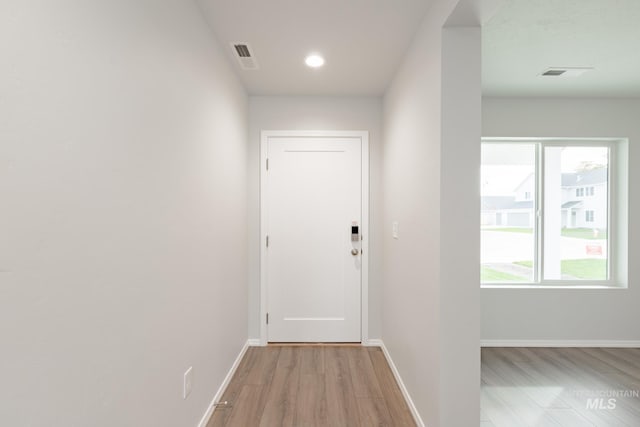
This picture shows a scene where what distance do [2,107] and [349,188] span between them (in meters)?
2.75

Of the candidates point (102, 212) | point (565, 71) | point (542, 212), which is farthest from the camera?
point (542, 212)

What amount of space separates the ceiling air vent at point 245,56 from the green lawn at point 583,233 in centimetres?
346

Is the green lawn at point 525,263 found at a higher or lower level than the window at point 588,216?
lower

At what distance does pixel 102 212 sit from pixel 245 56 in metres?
1.85

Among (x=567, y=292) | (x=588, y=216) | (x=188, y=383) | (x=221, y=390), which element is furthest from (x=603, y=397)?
(x=188, y=383)

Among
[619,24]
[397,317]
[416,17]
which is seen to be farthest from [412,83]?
[397,317]

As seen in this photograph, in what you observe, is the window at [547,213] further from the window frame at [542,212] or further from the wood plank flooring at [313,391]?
the wood plank flooring at [313,391]

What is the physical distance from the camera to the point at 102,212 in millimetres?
1066

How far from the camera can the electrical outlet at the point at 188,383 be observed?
1.72 m

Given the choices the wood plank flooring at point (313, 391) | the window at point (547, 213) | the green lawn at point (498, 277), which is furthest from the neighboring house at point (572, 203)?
the wood plank flooring at point (313, 391)

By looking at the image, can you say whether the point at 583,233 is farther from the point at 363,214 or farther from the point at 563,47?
the point at 363,214

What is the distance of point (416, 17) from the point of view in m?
2.00

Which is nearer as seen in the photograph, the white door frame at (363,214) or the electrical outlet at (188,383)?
the electrical outlet at (188,383)

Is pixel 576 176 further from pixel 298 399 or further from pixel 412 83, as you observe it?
pixel 298 399
